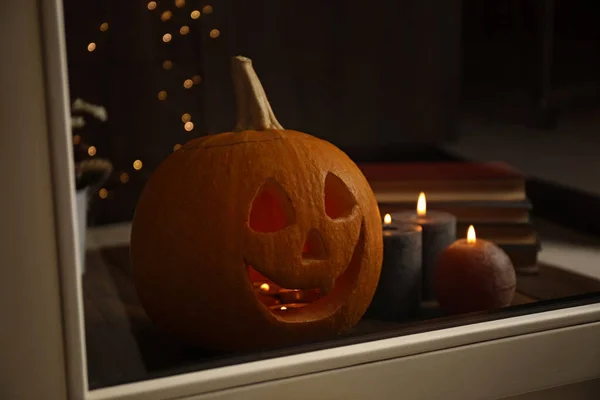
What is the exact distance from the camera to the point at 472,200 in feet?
2.76

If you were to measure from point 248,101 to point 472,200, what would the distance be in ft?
1.17

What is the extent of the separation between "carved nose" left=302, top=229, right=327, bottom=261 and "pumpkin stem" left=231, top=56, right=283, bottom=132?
11cm

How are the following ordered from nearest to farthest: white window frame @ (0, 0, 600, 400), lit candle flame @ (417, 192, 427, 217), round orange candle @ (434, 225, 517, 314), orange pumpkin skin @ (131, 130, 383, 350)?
white window frame @ (0, 0, 600, 400)
orange pumpkin skin @ (131, 130, 383, 350)
round orange candle @ (434, 225, 517, 314)
lit candle flame @ (417, 192, 427, 217)

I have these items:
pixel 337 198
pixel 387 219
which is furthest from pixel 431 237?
pixel 337 198

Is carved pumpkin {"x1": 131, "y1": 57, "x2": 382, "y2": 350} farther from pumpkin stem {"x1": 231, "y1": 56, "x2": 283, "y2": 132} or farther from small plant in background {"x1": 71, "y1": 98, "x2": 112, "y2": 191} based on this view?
small plant in background {"x1": 71, "y1": 98, "x2": 112, "y2": 191}

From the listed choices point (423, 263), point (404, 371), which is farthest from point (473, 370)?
point (423, 263)

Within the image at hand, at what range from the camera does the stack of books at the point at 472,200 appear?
2.71 feet

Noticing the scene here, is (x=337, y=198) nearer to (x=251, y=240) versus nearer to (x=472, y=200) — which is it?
(x=251, y=240)

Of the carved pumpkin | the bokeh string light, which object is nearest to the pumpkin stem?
the carved pumpkin

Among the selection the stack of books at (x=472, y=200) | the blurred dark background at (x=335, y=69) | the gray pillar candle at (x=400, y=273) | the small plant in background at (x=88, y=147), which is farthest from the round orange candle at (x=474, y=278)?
the small plant in background at (x=88, y=147)

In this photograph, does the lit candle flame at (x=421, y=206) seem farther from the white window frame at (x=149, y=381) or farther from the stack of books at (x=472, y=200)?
the white window frame at (x=149, y=381)

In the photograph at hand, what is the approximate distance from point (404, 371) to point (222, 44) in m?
0.42

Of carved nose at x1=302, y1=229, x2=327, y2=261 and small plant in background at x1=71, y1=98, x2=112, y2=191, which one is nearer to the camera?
carved nose at x1=302, y1=229, x2=327, y2=261

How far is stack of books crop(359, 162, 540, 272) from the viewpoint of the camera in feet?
2.71
